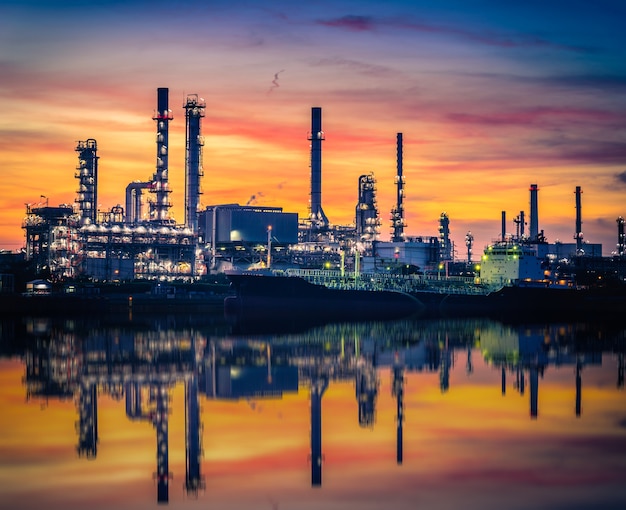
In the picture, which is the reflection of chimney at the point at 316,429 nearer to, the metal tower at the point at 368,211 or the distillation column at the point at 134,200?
the distillation column at the point at 134,200

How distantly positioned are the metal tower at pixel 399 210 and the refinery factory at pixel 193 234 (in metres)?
0.09

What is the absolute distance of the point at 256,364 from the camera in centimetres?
2973

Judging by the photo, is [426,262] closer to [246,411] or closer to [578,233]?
[578,233]

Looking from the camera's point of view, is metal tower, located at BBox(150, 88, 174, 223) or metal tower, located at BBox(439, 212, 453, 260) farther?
metal tower, located at BBox(439, 212, 453, 260)

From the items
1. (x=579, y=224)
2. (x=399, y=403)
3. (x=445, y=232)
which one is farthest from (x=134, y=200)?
(x=399, y=403)

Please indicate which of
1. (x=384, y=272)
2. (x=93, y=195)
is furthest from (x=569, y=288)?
(x=93, y=195)

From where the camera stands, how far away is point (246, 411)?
21406mm

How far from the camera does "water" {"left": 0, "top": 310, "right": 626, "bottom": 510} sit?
14484 mm

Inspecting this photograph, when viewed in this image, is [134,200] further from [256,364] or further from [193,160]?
[256,364]

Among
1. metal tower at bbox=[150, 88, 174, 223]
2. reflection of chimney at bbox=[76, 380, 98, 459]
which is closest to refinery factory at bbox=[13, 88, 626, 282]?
metal tower at bbox=[150, 88, 174, 223]

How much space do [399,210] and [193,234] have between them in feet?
63.6

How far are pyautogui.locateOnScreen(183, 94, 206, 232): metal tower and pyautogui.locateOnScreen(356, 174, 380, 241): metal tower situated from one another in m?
14.6

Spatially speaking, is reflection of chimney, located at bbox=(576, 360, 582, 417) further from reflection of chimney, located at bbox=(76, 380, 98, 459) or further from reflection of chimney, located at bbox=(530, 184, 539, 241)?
reflection of chimney, located at bbox=(530, 184, 539, 241)

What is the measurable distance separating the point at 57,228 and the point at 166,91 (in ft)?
42.6
